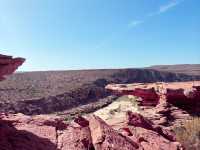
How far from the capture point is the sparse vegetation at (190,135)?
1458 centimetres

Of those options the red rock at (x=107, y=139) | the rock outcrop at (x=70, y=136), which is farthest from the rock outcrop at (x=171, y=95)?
the red rock at (x=107, y=139)

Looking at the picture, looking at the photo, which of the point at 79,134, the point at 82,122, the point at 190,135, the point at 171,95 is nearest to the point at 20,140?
the point at 79,134

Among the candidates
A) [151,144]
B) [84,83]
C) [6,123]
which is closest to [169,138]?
[151,144]

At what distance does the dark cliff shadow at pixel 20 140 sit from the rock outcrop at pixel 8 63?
4.45ft

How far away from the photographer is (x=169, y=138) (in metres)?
10.9

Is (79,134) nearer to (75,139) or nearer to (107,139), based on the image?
(75,139)

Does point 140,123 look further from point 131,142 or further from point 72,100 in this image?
point 72,100

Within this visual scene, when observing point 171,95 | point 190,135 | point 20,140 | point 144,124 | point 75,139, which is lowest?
point 190,135

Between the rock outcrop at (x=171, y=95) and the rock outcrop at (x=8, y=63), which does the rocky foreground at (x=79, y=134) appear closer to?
the rock outcrop at (x=8, y=63)

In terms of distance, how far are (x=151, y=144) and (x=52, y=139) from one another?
275 centimetres

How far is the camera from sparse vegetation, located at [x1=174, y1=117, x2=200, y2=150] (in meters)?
14.6

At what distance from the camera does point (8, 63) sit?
28.2ft

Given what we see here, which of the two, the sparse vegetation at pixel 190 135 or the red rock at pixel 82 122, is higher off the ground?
the red rock at pixel 82 122

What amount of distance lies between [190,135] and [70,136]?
10136mm
